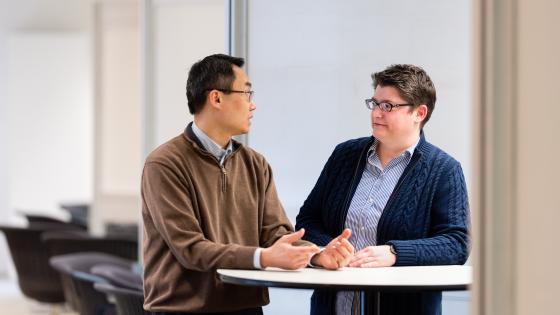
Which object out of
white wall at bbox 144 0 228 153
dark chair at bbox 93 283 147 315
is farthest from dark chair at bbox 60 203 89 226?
dark chair at bbox 93 283 147 315

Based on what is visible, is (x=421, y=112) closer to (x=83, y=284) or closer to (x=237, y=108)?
(x=237, y=108)

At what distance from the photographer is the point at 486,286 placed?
2.76 metres

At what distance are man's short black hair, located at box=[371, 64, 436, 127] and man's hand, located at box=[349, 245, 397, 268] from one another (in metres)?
0.56

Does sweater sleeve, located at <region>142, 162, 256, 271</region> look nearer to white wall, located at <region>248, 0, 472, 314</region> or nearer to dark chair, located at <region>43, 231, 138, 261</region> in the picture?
white wall, located at <region>248, 0, 472, 314</region>

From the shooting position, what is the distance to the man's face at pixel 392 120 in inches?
170

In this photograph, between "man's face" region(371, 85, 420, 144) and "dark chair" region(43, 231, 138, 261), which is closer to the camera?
"man's face" region(371, 85, 420, 144)

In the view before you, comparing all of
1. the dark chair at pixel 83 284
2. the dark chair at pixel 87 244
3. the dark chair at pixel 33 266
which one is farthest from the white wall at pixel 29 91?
the dark chair at pixel 83 284

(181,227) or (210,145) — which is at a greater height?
(210,145)

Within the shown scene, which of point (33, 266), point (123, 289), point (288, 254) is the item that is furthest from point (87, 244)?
point (288, 254)

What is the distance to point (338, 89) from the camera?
5121 millimetres

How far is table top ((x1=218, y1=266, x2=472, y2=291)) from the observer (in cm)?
361

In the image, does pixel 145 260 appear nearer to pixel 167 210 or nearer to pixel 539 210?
pixel 167 210

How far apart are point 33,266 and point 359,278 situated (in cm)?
633

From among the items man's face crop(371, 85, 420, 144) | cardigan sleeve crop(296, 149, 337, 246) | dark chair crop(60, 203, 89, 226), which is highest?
man's face crop(371, 85, 420, 144)
